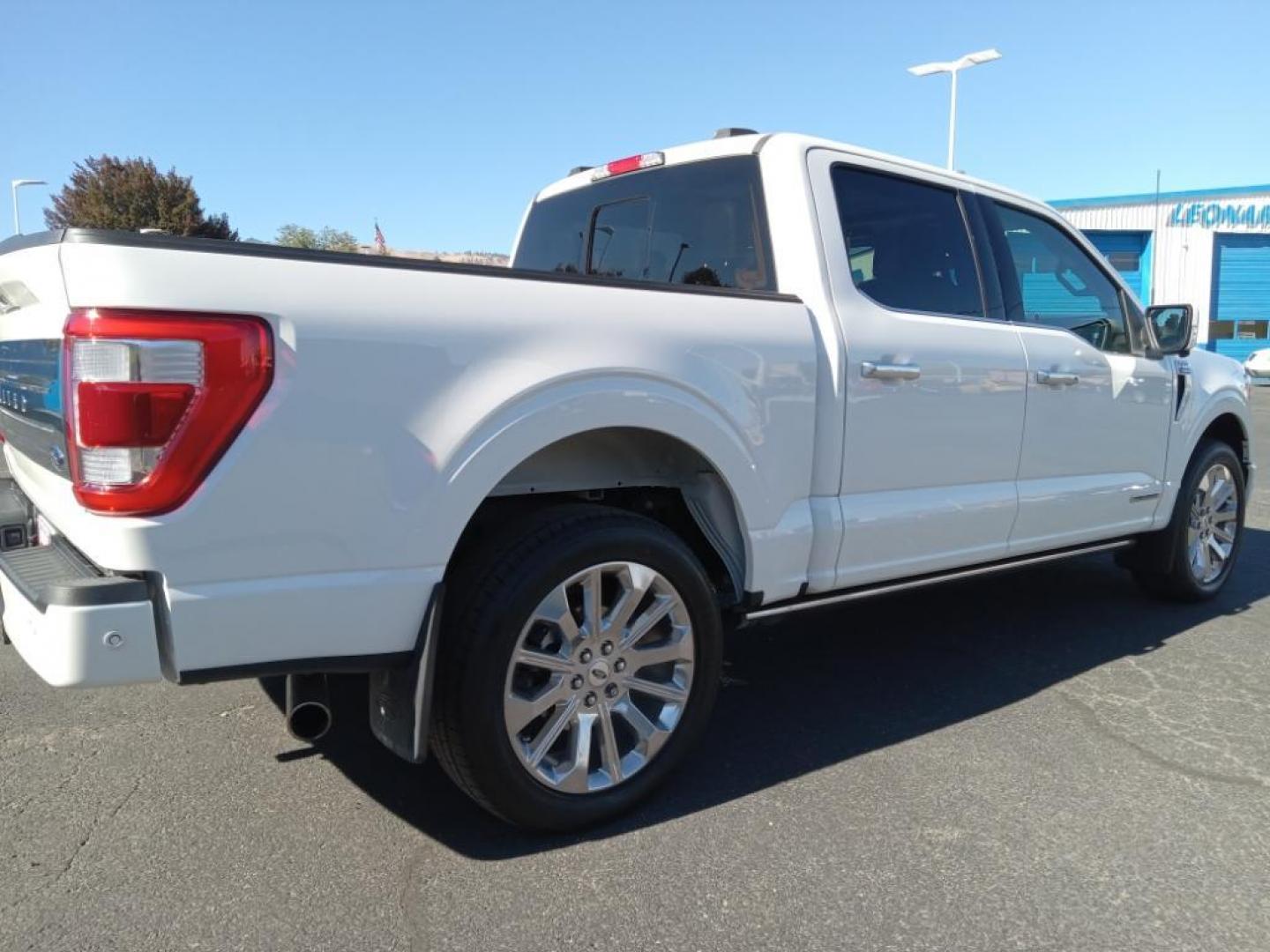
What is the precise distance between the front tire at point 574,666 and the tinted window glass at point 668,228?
3.43 ft

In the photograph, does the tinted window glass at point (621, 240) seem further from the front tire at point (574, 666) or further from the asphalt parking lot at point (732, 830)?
the asphalt parking lot at point (732, 830)

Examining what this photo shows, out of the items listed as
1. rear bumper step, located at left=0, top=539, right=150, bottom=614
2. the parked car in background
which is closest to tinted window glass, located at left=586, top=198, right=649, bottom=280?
rear bumper step, located at left=0, top=539, right=150, bottom=614

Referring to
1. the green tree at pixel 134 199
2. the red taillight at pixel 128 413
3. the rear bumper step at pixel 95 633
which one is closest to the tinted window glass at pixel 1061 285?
the red taillight at pixel 128 413

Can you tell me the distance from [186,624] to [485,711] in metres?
0.75

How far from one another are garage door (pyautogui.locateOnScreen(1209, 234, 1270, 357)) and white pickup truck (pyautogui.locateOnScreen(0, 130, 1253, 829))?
1296 inches

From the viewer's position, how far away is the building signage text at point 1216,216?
1229 inches

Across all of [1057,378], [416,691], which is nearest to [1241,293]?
[1057,378]

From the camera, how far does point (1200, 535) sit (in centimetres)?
517

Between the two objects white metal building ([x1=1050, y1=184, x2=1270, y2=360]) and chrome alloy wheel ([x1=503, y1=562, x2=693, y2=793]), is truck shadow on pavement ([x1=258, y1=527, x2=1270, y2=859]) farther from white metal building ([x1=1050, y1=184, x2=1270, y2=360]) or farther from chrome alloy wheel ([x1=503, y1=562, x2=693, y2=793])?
white metal building ([x1=1050, y1=184, x2=1270, y2=360])

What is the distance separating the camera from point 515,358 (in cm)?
243

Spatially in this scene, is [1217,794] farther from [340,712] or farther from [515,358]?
[340,712]

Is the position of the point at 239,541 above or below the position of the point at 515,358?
below

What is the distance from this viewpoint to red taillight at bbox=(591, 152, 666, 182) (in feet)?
12.5

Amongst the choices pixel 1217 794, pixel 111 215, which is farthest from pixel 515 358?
pixel 111 215
